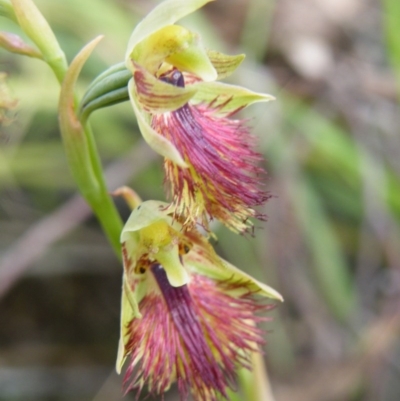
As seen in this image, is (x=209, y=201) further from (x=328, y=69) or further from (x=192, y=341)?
(x=328, y=69)

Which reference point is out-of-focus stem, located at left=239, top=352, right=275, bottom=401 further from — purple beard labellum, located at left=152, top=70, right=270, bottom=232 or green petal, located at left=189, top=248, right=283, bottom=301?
purple beard labellum, located at left=152, top=70, right=270, bottom=232

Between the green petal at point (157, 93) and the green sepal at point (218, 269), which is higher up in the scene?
the green petal at point (157, 93)

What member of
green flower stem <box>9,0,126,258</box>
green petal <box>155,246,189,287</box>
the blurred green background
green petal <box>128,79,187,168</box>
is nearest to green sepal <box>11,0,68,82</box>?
green flower stem <box>9,0,126,258</box>

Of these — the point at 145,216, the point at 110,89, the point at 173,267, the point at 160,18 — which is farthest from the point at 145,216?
the point at 160,18

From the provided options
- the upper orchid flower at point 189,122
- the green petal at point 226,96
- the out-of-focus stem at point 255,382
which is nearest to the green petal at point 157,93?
the upper orchid flower at point 189,122

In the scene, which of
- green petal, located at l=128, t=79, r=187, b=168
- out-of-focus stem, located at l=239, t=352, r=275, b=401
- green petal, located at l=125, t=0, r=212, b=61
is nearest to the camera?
green petal, located at l=128, t=79, r=187, b=168

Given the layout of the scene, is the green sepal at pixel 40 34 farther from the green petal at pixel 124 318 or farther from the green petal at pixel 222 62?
the green petal at pixel 124 318
